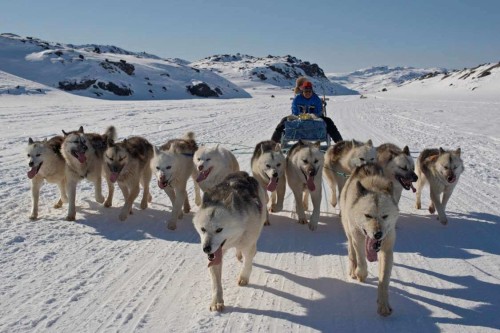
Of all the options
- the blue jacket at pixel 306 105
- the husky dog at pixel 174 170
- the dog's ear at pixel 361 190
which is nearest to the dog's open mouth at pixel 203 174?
the husky dog at pixel 174 170

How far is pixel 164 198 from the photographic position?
6.52m

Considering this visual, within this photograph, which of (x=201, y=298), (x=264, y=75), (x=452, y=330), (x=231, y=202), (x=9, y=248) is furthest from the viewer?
(x=264, y=75)

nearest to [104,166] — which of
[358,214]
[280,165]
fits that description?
[280,165]

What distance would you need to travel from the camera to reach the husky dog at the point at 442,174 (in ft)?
17.4

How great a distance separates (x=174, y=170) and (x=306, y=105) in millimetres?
4310

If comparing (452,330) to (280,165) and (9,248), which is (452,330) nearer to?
(280,165)

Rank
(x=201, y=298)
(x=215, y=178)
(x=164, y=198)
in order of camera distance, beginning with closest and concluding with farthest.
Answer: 1. (x=201, y=298)
2. (x=215, y=178)
3. (x=164, y=198)

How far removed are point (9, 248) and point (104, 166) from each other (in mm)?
1707

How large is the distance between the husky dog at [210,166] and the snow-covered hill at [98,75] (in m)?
33.5

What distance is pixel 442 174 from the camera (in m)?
5.33

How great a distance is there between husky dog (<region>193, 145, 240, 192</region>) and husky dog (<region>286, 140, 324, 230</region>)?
0.87 m

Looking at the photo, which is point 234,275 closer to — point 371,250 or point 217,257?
point 217,257

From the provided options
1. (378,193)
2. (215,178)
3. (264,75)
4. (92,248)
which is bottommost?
(92,248)

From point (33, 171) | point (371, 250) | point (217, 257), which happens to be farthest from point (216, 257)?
point (33, 171)
